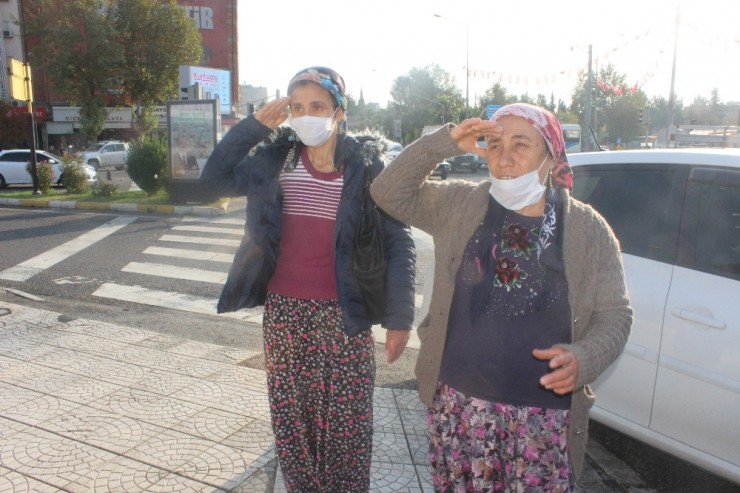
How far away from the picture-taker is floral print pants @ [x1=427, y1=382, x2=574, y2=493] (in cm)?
204

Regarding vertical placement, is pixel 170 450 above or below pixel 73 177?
below

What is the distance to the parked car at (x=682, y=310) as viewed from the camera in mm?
2814

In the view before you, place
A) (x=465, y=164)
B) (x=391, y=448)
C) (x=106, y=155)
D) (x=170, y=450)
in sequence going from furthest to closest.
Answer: (x=465, y=164) < (x=106, y=155) < (x=391, y=448) < (x=170, y=450)

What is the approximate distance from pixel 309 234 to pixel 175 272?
636 centimetres

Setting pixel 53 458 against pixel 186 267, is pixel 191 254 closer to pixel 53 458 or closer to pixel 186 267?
pixel 186 267

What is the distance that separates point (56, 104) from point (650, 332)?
45.9 m

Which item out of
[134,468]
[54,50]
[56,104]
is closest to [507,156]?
[134,468]

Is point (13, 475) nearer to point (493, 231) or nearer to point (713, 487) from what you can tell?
point (493, 231)

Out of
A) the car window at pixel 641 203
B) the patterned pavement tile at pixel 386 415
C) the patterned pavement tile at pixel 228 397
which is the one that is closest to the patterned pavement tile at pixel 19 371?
the patterned pavement tile at pixel 228 397

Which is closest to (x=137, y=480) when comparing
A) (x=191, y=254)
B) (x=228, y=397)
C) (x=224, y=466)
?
(x=224, y=466)

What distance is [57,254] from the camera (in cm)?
962

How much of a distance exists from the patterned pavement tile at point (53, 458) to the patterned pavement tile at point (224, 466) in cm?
45

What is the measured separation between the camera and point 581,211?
6.95ft

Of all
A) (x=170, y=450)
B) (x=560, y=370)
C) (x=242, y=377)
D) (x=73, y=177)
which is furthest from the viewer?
(x=73, y=177)
